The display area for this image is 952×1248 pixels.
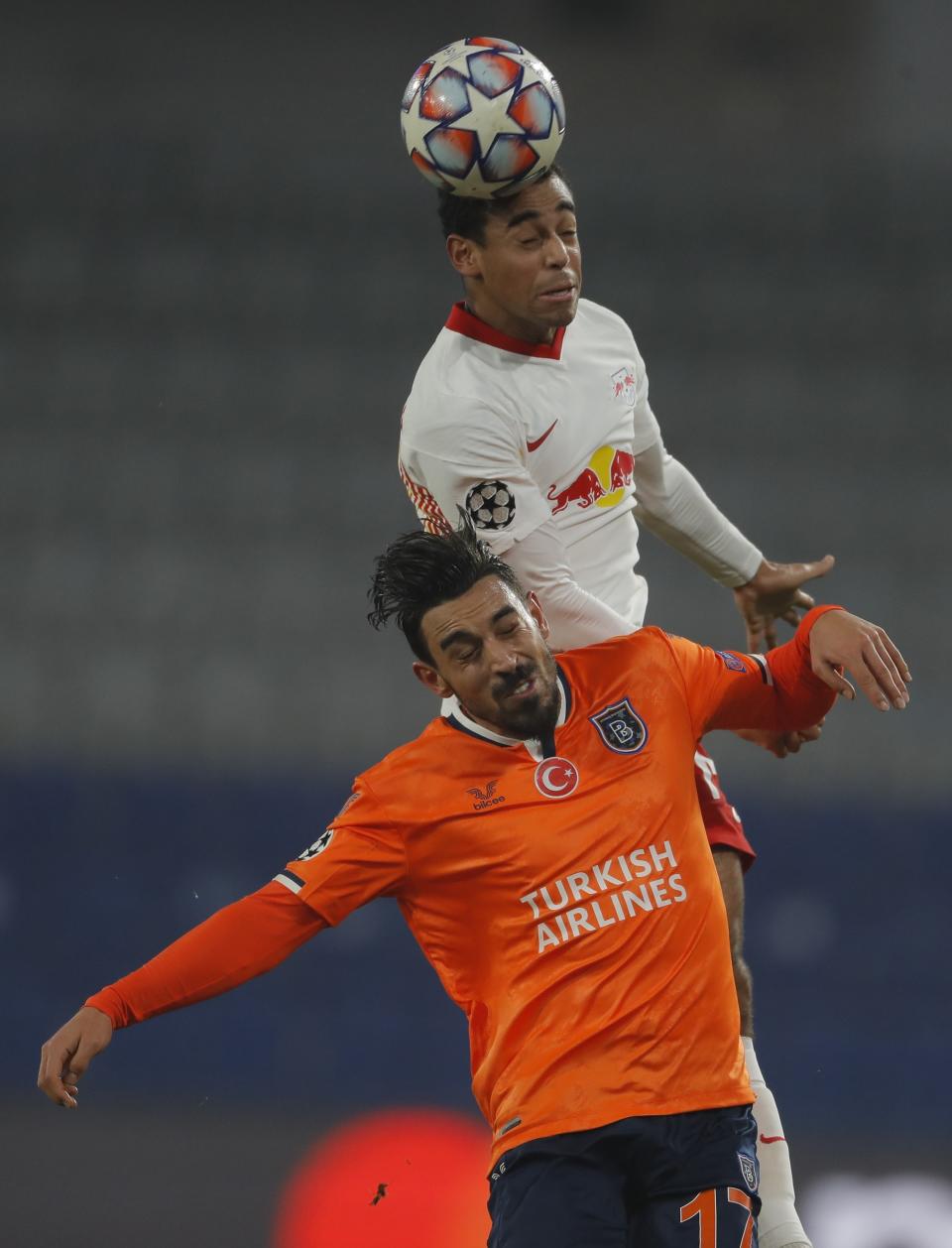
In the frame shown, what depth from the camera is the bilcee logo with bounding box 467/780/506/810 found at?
2908 mm

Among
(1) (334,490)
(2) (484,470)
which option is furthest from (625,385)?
(1) (334,490)

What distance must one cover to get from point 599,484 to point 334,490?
418 cm

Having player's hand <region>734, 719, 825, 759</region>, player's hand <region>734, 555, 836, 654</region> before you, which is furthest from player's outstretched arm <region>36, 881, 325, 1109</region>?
player's hand <region>734, 555, 836, 654</region>

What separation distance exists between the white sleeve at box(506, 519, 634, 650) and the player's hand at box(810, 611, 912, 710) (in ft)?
1.37

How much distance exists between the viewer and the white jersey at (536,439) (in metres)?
3.11

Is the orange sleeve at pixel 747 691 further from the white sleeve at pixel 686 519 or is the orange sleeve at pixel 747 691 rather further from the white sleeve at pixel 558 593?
the white sleeve at pixel 686 519

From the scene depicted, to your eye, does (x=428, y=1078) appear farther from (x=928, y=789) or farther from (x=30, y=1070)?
(x=928, y=789)

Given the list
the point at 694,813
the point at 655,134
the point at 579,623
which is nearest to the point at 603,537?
the point at 579,623

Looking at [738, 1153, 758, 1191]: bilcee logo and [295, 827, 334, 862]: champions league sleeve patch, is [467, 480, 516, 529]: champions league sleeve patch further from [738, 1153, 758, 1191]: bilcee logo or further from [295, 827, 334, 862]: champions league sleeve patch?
[738, 1153, 758, 1191]: bilcee logo

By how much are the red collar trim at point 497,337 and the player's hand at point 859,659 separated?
72 cm

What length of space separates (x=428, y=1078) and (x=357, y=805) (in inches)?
133

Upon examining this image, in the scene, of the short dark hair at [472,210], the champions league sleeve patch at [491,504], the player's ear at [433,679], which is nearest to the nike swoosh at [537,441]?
the champions league sleeve patch at [491,504]

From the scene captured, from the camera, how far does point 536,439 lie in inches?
125

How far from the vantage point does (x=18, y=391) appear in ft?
25.1
